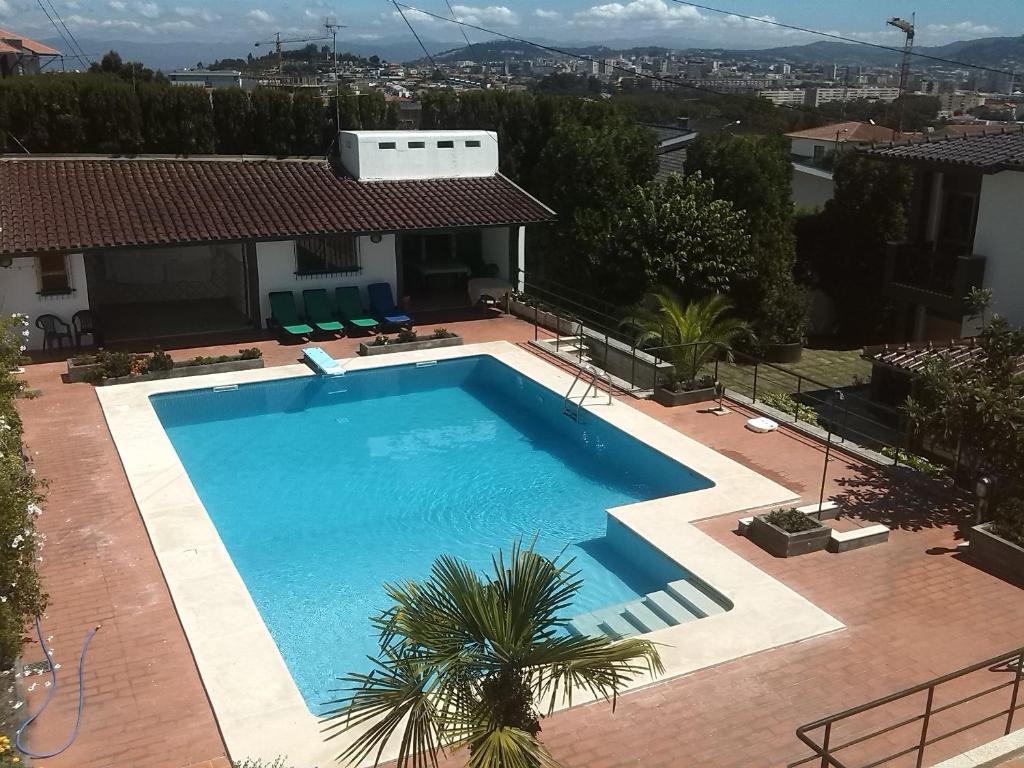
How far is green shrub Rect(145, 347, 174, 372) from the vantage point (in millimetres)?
19434

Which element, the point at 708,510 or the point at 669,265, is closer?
the point at 708,510

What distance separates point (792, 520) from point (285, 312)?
14260 mm

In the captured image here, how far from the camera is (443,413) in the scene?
19281 millimetres

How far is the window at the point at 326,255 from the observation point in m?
23.3

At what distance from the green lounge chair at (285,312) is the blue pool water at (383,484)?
9.75 feet

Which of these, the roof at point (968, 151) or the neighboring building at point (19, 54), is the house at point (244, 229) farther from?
the neighboring building at point (19, 54)

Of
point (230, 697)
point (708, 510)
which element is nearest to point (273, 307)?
point (708, 510)

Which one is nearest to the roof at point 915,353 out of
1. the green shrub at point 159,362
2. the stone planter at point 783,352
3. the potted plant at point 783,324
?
the potted plant at point 783,324

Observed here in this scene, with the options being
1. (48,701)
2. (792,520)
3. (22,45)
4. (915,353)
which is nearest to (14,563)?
(48,701)

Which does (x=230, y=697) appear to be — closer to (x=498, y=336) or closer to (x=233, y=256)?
(x=498, y=336)

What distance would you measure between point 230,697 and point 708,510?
719 cm

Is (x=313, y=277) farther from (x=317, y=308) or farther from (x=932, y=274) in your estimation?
(x=932, y=274)

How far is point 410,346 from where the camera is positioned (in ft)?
71.2

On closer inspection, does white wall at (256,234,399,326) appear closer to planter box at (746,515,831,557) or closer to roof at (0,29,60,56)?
planter box at (746,515,831,557)
